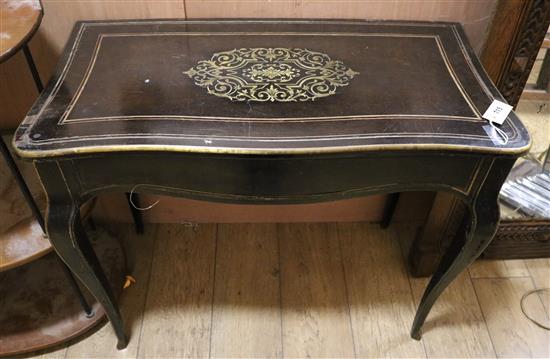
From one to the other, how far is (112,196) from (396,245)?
873mm

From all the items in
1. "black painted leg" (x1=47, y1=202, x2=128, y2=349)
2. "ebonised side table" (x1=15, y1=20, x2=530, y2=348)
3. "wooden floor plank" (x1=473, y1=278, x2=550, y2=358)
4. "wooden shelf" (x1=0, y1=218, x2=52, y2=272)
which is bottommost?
"wooden floor plank" (x1=473, y1=278, x2=550, y2=358)

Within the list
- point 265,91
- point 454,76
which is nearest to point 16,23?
point 265,91

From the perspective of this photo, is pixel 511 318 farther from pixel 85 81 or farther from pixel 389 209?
pixel 85 81

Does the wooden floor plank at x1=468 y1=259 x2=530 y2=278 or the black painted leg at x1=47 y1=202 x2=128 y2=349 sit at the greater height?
the black painted leg at x1=47 y1=202 x2=128 y2=349

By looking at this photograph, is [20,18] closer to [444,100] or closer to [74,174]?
[74,174]

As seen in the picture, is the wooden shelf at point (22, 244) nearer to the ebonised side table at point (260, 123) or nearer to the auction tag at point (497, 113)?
the ebonised side table at point (260, 123)

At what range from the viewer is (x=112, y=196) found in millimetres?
1386

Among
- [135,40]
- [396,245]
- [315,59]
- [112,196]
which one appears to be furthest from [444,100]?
[112,196]

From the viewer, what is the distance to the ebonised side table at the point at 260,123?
74cm

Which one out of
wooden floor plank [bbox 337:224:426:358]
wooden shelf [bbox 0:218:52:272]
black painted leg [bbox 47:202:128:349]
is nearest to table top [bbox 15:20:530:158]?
black painted leg [bbox 47:202:128:349]

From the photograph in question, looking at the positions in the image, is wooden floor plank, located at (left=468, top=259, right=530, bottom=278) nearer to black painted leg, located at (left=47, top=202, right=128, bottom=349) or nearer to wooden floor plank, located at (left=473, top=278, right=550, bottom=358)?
wooden floor plank, located at (left=473, top=278, right=550, bottom=358)

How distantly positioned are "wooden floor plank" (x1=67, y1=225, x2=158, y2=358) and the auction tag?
3.24 ft

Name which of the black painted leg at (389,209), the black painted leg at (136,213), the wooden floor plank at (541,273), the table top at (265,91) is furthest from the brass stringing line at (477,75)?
the black painted leg at (136,213)

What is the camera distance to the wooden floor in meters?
1.23
